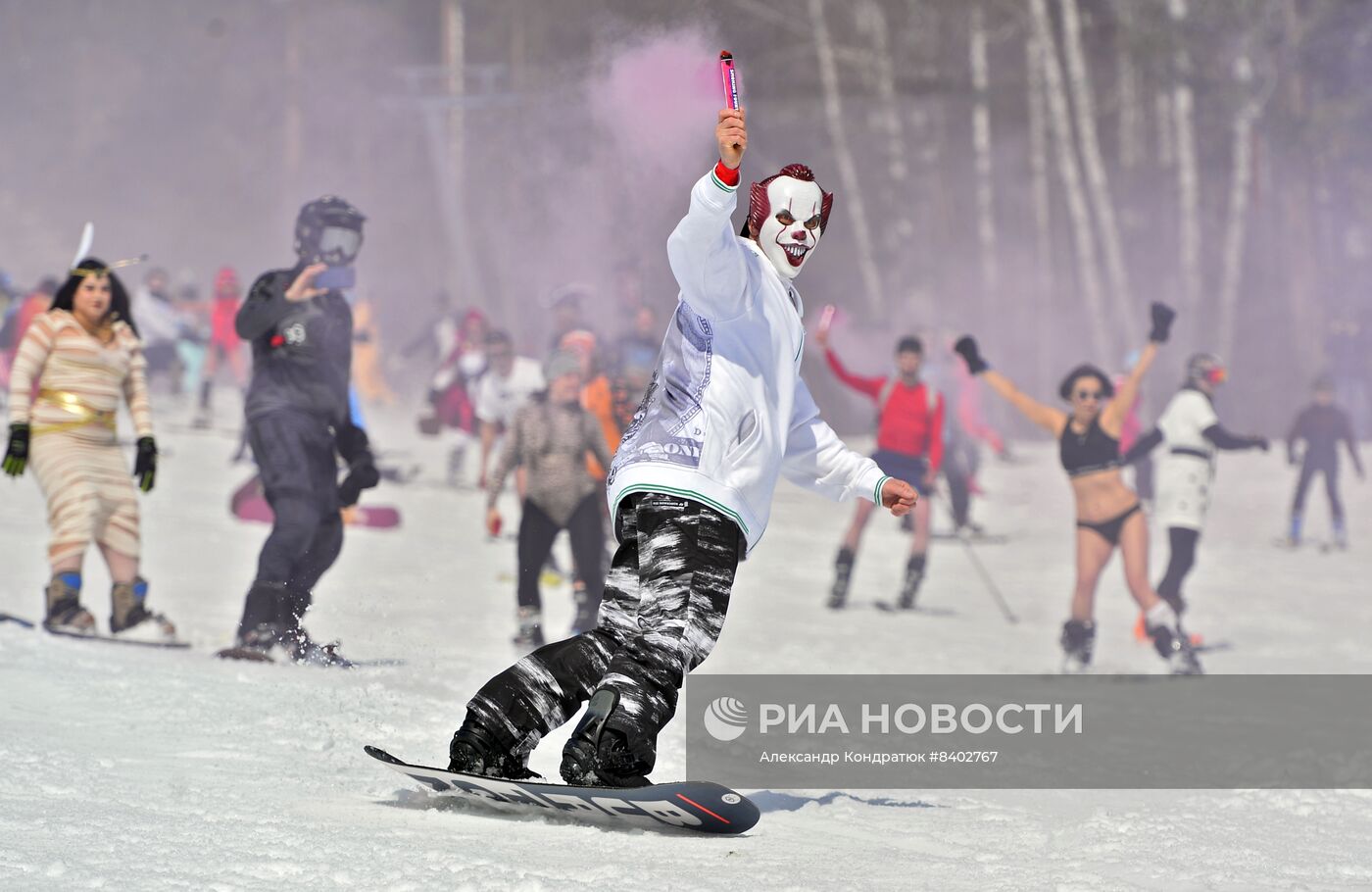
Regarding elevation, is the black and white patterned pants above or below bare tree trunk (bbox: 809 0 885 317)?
below

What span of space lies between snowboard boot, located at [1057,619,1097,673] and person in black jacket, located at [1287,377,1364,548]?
6360 millimetres

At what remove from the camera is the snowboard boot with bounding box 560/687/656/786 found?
3600 mm

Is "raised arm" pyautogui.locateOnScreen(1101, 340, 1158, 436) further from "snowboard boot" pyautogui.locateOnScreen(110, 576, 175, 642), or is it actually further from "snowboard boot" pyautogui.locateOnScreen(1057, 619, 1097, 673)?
"snowboard boot" pyautogui.locateOnScreen(110, 576, 175, 642)

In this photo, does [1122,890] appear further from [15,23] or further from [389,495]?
[15,23]

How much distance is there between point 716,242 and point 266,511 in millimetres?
6543

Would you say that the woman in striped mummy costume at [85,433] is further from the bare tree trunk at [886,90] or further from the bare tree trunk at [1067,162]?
the bare tree trunk at [886,90]

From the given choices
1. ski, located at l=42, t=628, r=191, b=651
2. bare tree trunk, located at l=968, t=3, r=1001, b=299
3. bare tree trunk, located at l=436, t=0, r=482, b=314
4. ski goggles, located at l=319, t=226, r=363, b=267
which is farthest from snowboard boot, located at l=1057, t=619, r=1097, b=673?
bare tree trunk, located at l=436, t=0, r=482, b=314

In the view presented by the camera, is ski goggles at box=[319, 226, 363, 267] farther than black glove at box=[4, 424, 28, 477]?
Yes

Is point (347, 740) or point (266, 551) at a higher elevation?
point (266, 551)

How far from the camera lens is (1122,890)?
3.52 m

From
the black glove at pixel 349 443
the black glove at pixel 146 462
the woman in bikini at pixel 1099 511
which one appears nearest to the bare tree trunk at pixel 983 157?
the woman in bikini at pixel 1099 511

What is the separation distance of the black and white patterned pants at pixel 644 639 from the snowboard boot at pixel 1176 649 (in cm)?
500

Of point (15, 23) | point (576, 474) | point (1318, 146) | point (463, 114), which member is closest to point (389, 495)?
point (576, 474)

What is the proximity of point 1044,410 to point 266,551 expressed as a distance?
423cm
